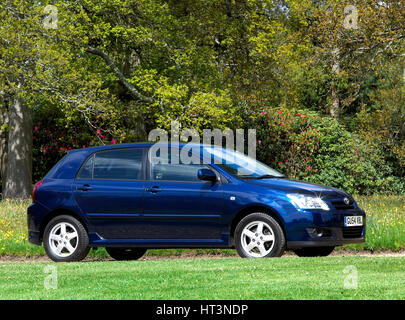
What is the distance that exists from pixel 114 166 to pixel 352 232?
142 inches

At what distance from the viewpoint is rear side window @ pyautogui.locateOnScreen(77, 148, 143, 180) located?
10648 mm

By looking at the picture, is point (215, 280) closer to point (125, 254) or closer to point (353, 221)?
point (353, 221)

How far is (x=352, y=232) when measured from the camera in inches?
401

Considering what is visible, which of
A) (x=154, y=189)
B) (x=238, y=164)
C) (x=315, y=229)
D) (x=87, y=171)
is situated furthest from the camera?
(x=87, y=171)

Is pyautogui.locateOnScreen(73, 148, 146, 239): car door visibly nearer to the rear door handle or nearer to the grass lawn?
the rear door handle

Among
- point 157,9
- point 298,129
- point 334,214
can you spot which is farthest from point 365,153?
point 334,214

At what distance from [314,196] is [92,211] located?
3.28 m

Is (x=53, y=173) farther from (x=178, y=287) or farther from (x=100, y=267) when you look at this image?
(x=178, y=287)

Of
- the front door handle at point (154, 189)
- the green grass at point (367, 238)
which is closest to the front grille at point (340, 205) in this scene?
the front door handle at point (154, 189)

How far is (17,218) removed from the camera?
16.0 m

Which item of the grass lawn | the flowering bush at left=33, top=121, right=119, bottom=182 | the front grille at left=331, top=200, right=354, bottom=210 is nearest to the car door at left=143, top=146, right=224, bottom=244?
the grass lawn

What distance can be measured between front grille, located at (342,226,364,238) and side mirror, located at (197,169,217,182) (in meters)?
1.95

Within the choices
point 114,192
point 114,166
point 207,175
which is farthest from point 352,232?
point 114,166

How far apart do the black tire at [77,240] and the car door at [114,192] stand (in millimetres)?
207
